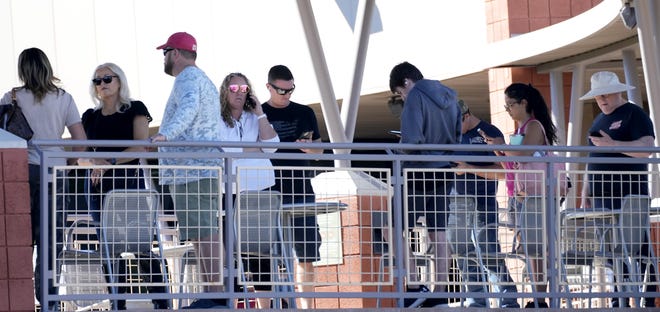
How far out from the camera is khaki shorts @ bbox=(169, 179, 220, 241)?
33.9 ft

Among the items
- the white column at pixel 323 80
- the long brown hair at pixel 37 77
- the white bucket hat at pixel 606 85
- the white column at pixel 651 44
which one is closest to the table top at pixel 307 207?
the long brown hair at pixel 37 77

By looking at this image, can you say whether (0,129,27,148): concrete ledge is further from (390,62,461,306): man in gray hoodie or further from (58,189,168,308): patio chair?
(390,62,461,306): man in gray hoodie

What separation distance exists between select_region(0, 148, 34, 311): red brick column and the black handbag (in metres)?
1.38

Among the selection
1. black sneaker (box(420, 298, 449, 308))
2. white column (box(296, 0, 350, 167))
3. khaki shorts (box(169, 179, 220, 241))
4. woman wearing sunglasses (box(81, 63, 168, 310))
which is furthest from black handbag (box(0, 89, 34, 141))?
white column (box(296, 0, 350, 167))

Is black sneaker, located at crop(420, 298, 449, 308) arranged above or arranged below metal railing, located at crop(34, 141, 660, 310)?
below

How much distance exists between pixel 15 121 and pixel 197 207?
1.72 metres

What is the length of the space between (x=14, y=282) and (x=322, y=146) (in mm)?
2118

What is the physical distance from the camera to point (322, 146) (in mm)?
10492

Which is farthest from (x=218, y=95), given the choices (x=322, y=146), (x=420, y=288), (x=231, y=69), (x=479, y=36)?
(x=231, y=69)

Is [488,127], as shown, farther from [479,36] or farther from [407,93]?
[479,36]

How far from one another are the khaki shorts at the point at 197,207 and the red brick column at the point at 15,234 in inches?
37.8

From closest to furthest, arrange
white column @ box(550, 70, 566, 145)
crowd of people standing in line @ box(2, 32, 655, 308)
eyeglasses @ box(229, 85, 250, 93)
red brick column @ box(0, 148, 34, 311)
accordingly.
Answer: red brick column @ box(0, 148, 34, 311) < crowd of people standing in line @ box(2, 32, 655, 308) < eyeglasses @ box(229, 85, 250, 93) < white column @ box(550, 70, 566, 145)

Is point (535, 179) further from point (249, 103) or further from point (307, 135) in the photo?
point (249, 103)

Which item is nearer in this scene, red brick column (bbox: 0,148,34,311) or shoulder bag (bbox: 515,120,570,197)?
red brick column (bbox: 0,148,34,311)
